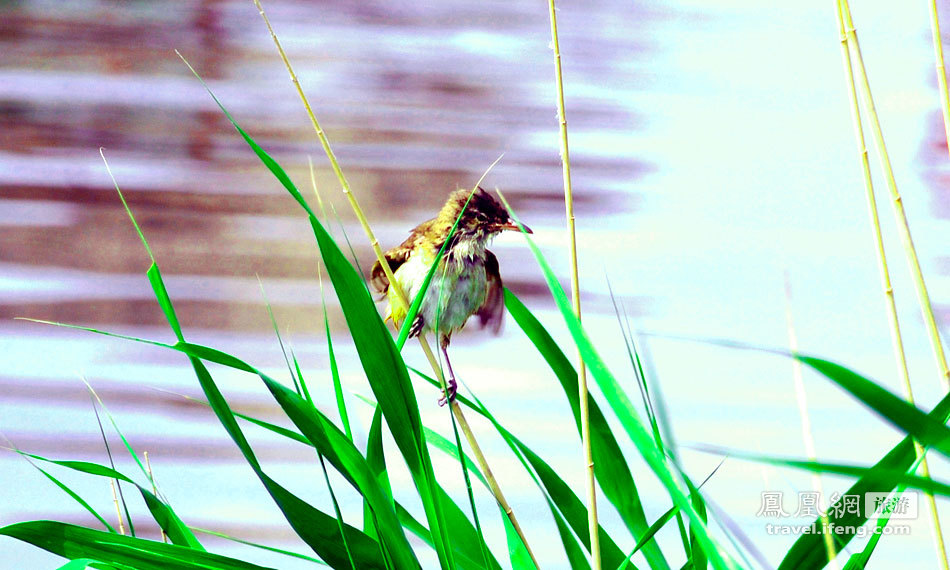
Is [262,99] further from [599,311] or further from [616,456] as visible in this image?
[616,456]

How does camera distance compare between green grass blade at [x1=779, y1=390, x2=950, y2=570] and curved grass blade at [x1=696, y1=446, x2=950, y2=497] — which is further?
green grass blade at [x1=779, y1=390, x2=950, y2=570]

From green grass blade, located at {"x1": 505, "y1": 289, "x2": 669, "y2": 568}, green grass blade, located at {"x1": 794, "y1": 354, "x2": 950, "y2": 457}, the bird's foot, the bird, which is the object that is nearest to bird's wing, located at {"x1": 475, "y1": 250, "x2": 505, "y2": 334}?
the bird

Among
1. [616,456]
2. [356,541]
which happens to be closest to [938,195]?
[616,456]

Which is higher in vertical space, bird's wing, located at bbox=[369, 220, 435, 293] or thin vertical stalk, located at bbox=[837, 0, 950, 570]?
bird's wing, located at bbox=[369, 220, 435, 293]

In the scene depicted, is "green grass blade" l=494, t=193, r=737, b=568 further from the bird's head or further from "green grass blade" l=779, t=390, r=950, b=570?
the bird's head

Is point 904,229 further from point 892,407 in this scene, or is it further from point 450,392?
point 450,392

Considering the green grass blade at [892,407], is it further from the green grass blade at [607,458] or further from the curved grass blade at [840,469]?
the green grass blade at [607,458]

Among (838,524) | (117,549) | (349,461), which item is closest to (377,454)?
(349,461)

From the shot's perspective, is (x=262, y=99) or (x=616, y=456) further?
(x=262, y=99)
